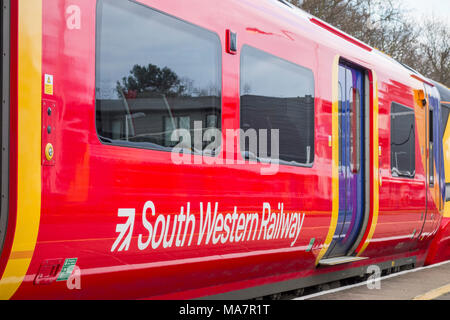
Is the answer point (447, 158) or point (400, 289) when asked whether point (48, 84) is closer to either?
point (400, 289)

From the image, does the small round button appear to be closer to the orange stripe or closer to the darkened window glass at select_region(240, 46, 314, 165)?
the orange stripe

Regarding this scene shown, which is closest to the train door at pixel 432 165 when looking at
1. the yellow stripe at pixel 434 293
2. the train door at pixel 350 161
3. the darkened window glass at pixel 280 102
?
the yellow stripe at pixel 434 293

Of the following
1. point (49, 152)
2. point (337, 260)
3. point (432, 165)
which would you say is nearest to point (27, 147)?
point (49, 152)

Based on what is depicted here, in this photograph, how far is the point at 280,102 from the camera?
244 inches

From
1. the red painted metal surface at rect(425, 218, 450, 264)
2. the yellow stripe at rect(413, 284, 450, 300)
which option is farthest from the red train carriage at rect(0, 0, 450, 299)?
the red painted metal surface at rect(425, 218, 450, 264)

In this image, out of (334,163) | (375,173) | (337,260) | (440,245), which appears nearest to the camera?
A: (334,163)

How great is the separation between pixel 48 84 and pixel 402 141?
231 inches

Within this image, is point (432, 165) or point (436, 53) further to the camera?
point (436, 53)

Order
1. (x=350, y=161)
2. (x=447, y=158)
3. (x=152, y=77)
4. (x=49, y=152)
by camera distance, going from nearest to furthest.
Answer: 1. (x=49, y=152)
2. (x=152, y=77)
3. (x=350, y=161)
4. (x=447, y=158)

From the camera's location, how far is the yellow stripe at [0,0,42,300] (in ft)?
11.7

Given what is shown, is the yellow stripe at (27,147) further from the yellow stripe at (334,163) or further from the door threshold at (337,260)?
the door threshold at (337,260)

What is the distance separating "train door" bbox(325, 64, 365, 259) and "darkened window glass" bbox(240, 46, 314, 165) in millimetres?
802

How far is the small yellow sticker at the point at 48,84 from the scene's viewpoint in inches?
149

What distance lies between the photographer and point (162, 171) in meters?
4.63
